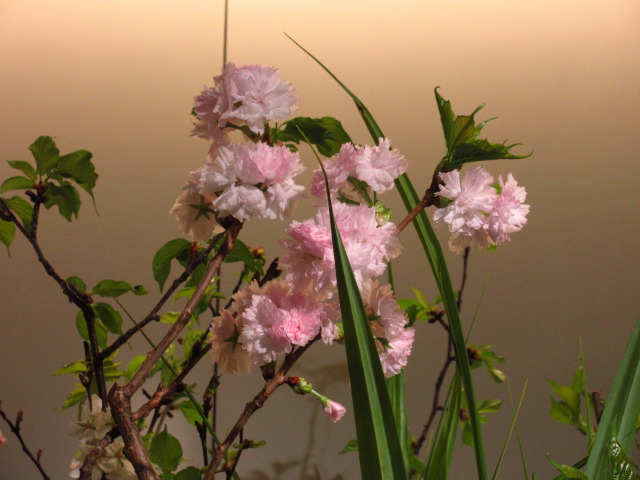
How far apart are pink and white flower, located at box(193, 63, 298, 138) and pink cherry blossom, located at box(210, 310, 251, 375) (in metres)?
0.13

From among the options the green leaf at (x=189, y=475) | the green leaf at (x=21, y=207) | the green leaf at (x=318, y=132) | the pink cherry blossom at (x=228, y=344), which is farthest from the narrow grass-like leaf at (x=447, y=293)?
the green leaf at (x=21, y=207)

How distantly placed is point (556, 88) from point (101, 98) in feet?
2.29

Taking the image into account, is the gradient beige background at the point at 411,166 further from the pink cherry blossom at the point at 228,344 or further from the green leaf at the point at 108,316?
the pink cherry blossom at the point at 228,344

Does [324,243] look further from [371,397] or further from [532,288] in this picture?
[532,288]

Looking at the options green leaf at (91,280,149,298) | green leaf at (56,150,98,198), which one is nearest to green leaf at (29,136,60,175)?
green leaf at (56,150,98,198)

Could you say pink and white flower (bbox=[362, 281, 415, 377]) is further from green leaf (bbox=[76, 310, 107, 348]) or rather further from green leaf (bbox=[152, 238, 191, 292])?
green leaf (bbox=[76, 310, 107, 348])

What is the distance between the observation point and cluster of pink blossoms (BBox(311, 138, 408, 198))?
1.19 ft

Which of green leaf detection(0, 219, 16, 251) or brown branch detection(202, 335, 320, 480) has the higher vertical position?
green leaf detection(0, 219, 16, 251)

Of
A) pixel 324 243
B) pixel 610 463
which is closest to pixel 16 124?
pixel 324 243

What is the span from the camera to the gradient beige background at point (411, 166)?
911 millimetres

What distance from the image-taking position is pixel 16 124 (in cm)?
96

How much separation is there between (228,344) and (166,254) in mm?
200

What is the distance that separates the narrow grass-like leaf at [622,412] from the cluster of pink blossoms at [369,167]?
202 mm

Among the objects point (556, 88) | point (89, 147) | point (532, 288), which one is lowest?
point (532, 288)
